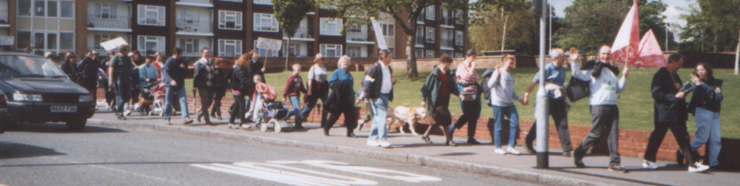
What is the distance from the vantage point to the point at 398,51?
65312 millimetres

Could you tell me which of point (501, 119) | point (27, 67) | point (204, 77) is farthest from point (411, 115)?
point (27, 67)

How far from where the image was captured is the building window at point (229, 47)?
56.5 metres

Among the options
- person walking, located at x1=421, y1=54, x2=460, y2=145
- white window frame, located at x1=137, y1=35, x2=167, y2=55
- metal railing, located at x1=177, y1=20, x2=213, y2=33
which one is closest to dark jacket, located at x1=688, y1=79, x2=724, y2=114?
person walking, located at x1=421, y1=54, x2=460, y2=145

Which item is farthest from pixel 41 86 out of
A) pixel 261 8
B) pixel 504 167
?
pixel 261 8

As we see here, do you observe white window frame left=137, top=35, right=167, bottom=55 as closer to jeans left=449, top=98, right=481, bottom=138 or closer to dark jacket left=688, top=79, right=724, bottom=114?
jeans left=449, top=98, right=481, bottom=138

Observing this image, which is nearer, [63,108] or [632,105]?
[63,108]

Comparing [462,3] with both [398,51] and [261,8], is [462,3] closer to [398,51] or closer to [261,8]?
[261,8]

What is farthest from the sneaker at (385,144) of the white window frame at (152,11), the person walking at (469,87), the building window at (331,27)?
the building window at (331,27)

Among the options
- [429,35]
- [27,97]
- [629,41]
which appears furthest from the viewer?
[429,35]

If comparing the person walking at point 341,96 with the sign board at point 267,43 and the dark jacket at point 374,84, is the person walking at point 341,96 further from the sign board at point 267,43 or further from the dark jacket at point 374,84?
the sign board at point 267,43

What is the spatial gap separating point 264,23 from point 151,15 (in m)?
10.1

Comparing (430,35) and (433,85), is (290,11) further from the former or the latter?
(433,85)

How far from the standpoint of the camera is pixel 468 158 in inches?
348

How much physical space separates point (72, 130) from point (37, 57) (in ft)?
5.98
